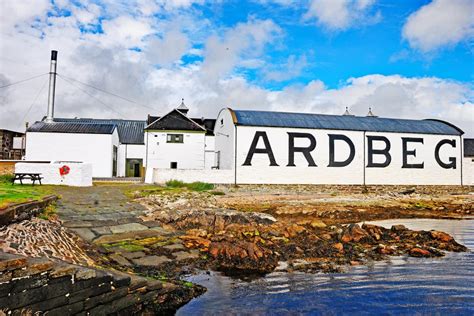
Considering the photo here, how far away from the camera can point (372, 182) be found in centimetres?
2853

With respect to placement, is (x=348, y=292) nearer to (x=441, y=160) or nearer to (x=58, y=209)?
(x=58, y=209)

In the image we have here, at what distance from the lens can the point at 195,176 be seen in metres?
25.5

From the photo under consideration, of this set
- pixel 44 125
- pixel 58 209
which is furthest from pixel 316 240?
pixel 44 125

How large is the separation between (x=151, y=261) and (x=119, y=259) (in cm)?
63

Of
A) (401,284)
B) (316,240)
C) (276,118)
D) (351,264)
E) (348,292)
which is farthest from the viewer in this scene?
(276,118)

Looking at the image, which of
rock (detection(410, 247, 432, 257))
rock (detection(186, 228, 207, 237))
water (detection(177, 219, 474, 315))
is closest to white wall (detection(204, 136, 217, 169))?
rock (detection(186, 228, 207, 237))

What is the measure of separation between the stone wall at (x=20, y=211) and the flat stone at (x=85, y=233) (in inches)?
48.0

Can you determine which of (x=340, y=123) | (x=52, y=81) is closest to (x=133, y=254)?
(x=340, y=123)

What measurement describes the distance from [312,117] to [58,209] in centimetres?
2180

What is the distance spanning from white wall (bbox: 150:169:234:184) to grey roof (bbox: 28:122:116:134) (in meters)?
10.0

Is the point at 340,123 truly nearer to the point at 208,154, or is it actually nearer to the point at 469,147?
the point at 208,154

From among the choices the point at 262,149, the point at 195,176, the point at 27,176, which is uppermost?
the point at 262,149

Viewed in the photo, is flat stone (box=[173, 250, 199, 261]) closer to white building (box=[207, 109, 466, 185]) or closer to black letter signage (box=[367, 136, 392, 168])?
white building (box=[207, 109, 466, 185])

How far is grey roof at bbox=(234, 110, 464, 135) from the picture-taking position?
89.7ft
